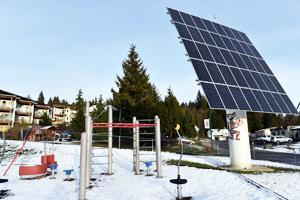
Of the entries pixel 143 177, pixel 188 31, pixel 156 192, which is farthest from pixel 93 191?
pixel 188 31

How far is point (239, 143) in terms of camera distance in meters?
15.2

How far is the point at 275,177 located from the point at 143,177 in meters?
6.61

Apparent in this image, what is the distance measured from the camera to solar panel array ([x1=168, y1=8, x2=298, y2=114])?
13891 millimetres

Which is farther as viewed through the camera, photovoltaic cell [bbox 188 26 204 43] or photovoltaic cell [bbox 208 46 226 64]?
photovoltaic cell [bbox 188 26 204 43]

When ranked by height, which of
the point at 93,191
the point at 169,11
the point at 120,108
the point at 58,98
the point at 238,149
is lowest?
the point at 93,191

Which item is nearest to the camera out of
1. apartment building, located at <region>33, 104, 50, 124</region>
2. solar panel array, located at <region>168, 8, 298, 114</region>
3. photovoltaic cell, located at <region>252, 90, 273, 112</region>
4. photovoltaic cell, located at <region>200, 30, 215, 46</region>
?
solar panel array, located at <region>168, 8, 298, 114</region>

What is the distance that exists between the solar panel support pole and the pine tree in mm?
19761

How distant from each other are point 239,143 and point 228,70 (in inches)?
175

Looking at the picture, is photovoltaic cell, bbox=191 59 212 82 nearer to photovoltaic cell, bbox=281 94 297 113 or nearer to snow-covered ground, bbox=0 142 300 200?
snow-covered ground, bbox=0 142 300 200

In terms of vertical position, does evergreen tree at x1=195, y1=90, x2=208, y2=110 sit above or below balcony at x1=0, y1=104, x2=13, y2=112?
above

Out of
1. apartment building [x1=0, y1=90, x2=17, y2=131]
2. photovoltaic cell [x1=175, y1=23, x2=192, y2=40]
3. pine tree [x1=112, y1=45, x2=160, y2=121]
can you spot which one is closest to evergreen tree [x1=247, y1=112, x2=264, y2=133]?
pine tree [x1=112, y1=45, x2=160, y2=121]

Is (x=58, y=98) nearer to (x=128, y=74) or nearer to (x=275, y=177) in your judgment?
(x=128, y=74)

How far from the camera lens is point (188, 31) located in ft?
55.0

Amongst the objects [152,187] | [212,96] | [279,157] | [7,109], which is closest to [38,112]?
[7,109]
